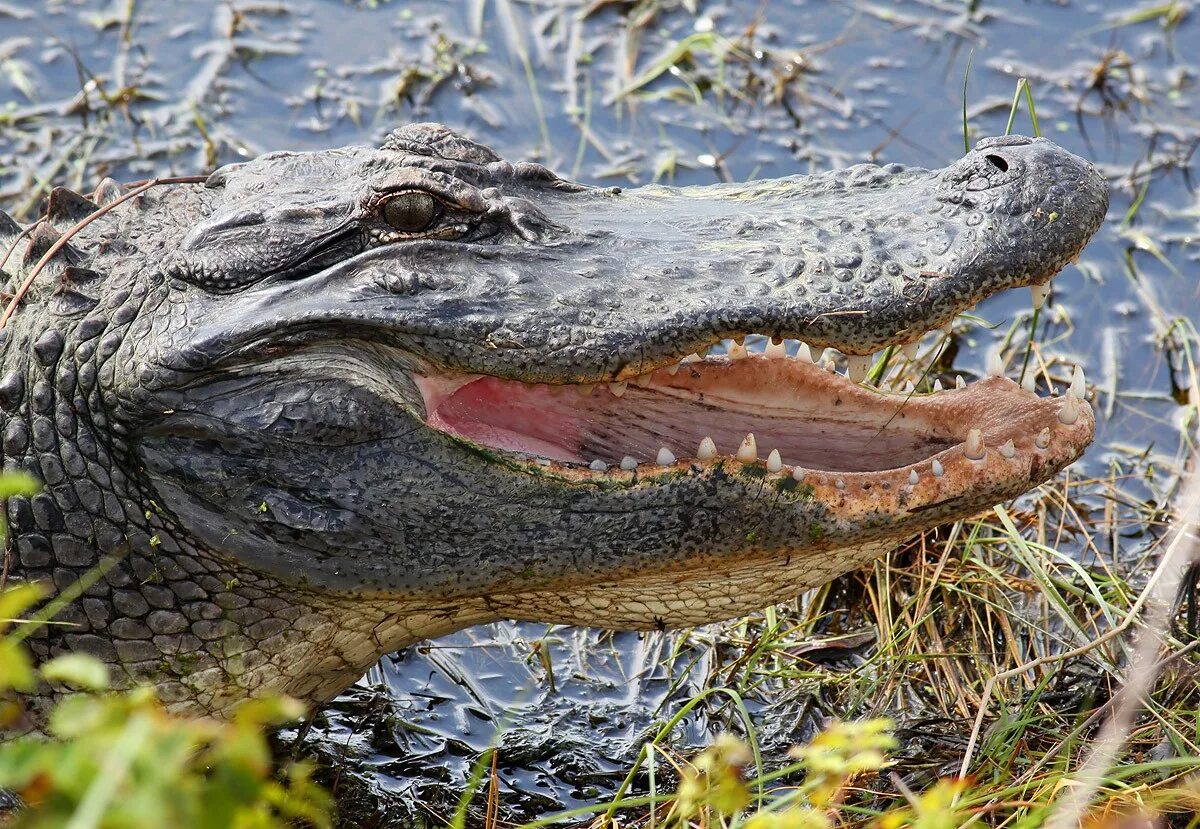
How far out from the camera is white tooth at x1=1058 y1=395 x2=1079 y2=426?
3.34m

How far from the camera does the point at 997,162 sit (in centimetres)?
336

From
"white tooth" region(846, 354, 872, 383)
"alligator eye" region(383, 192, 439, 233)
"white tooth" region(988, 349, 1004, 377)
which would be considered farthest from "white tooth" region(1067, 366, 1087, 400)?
"alligator eye" region(383, 192, 439, 233)

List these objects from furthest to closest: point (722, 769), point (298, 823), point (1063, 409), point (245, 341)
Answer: point (298, 823), point (1063, 409), point (245, 341), point (722, 769)

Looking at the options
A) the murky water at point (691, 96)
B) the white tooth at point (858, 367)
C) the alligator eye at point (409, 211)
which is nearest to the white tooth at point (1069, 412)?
the white tooth at point (858, 367)

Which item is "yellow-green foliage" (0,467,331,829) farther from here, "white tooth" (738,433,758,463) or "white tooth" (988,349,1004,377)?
"white tooth" (988,349,1004,377)

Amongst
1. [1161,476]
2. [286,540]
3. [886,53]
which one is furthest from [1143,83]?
[286,540]

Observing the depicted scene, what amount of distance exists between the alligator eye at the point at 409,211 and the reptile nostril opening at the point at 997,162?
4.39 ft

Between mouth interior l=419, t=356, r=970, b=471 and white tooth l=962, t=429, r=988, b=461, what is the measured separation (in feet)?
0.92

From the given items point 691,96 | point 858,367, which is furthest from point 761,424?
point 691,96

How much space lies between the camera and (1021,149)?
11.1 feet

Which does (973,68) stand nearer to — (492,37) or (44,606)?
(492,37)

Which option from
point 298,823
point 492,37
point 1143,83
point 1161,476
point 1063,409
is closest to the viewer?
point 1063,409

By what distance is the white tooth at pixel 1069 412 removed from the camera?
11.0ft

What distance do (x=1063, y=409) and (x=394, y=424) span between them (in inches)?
62.5
